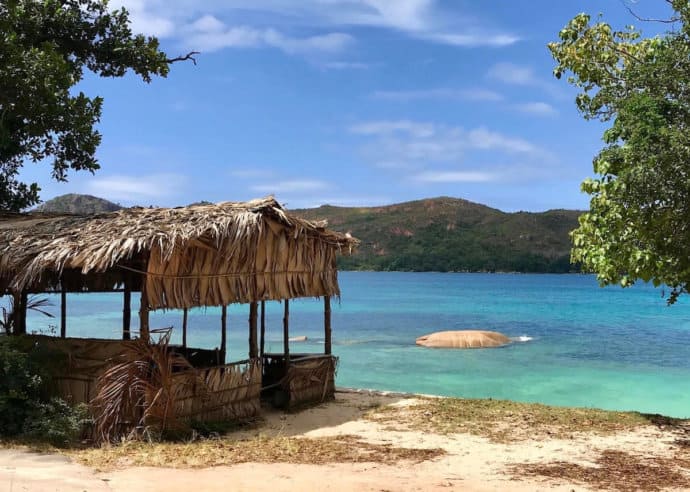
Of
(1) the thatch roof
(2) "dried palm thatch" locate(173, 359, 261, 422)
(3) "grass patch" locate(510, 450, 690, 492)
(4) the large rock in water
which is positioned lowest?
(4) the large rock in water

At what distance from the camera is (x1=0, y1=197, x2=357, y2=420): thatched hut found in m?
7.96

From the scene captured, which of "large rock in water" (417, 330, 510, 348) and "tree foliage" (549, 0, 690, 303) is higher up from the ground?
"tree foliage" (549, 0, 690, 303)

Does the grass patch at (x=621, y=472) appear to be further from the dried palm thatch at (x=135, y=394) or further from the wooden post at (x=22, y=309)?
the wooden post at (x=22, y=309)

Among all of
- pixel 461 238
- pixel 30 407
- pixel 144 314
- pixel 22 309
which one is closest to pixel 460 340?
pixel 22 309

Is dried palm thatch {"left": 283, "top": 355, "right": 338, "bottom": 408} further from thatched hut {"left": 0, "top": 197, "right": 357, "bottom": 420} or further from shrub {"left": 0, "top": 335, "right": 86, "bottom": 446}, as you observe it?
shrub {"left": 0, "top": 335, "right": 86, "bottom": 446}

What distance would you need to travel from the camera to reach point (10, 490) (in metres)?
5.01

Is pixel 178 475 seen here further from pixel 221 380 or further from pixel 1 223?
A: pixel 1 223

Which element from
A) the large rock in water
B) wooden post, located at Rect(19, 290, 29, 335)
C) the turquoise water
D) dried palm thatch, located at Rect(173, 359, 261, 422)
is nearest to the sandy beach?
dried palm thatch, located at Rect(173, 359, 261, 422)

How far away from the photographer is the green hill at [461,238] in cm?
9850

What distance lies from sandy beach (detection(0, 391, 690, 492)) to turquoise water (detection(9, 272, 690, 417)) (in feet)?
23.0

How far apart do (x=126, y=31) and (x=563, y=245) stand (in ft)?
302

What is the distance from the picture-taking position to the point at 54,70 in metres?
11.3

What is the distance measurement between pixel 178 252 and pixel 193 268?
1.19 feet

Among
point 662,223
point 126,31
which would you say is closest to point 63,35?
point 126,31
